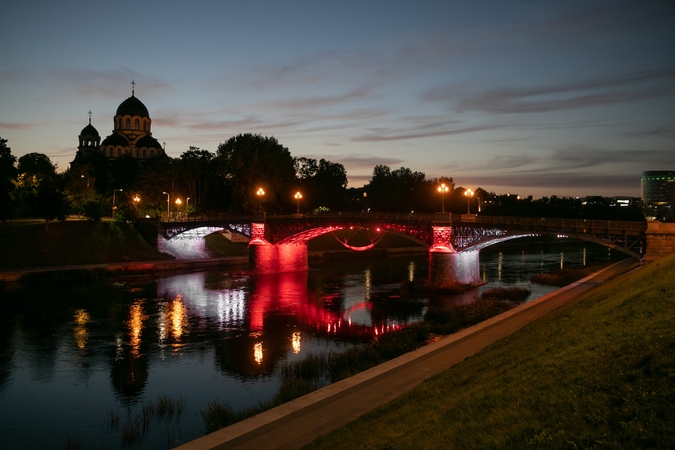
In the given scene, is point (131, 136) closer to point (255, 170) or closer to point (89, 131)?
point (89, 131)

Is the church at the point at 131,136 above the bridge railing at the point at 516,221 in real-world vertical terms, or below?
above

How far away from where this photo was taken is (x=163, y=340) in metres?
30.4

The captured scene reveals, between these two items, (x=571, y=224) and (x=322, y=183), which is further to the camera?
(x=322, y=183)

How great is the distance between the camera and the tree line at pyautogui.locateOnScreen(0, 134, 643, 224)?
64125 millimetres

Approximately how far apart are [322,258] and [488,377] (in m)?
64.7

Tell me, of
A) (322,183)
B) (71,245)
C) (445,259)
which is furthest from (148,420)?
(322,183)

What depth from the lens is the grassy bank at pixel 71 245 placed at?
182ft

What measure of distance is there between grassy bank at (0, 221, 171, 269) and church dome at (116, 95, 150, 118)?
6000 centimetres

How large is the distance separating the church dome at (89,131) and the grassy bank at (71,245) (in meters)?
75.7

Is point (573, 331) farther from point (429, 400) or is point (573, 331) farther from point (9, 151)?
point (9, 151)

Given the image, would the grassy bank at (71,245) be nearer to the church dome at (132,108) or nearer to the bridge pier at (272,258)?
the bridge pier at (272,258)

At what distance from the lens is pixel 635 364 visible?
33.1 ft

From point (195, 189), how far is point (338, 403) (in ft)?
273

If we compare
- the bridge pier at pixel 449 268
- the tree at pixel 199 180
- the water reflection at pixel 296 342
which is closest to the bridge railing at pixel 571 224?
the bridge pier at pixel 449 268
